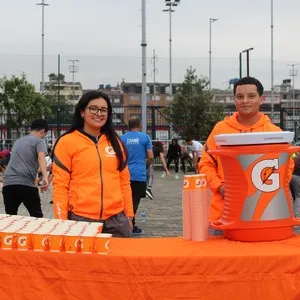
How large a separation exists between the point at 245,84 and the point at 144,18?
64.8ft

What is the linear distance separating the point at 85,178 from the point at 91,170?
0.20ft

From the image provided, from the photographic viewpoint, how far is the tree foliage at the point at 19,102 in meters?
28.3

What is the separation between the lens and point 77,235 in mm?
2516

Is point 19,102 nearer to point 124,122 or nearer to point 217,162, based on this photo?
point 124,122

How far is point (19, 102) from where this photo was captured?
1131 inches

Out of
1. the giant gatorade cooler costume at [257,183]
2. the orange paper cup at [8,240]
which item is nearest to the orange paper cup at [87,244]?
the orange paper cup at [8,240]

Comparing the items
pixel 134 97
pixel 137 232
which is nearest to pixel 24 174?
pixel 137 232

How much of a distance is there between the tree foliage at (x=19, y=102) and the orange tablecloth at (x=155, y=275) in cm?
2575

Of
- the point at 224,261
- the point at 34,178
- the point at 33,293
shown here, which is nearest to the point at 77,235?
the point at 33,293

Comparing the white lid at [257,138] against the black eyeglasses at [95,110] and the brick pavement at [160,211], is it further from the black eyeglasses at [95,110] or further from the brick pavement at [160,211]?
the brick pavement at [160,211]

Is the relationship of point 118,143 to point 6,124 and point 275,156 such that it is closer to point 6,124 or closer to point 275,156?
point 275,156

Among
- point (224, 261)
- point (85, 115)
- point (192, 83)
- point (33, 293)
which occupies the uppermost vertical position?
point (192, 83)

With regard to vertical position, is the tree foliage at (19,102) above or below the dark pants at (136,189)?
above

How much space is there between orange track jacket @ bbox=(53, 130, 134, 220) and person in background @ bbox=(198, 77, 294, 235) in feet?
1.93
